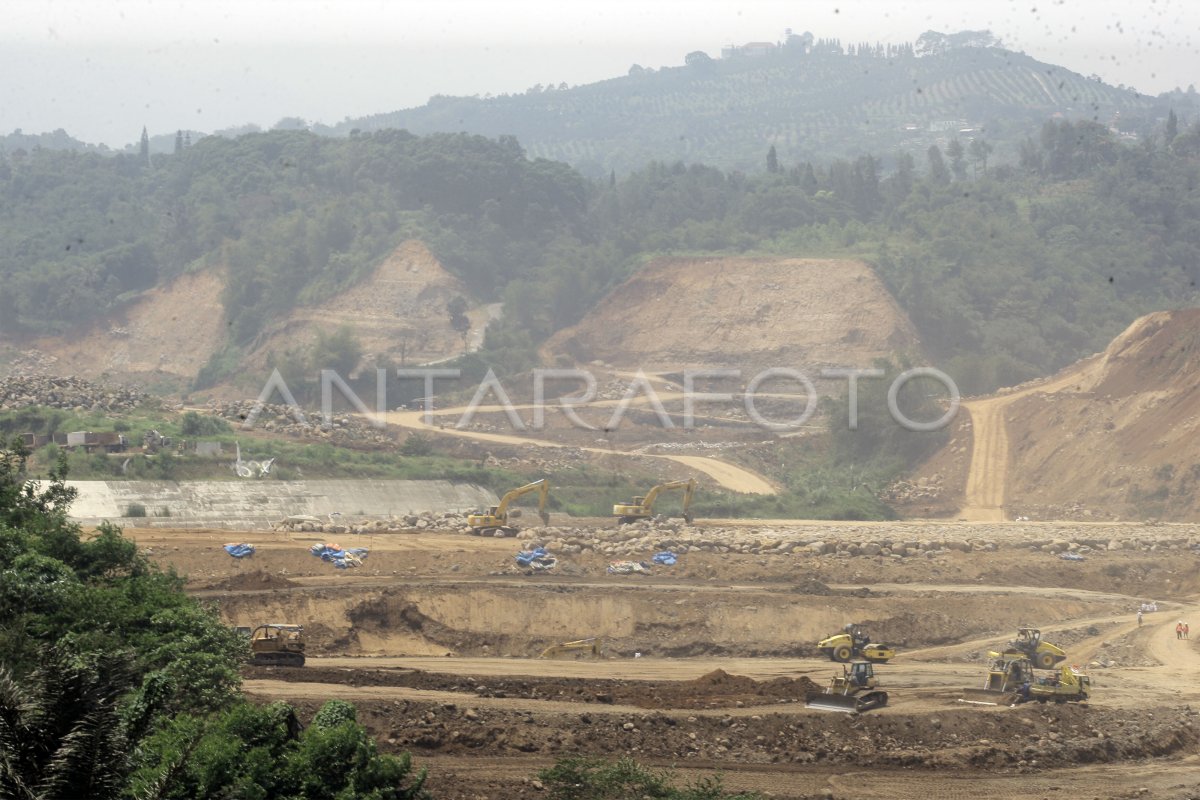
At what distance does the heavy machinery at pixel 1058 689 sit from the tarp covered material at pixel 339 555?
A: 18.6 meters

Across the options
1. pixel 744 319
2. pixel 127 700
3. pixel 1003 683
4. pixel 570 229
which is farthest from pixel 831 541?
pixel 570 229

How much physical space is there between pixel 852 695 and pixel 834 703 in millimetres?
455

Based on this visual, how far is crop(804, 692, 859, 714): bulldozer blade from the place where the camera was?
1059 inches

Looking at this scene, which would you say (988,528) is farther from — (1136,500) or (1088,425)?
(1088,425)

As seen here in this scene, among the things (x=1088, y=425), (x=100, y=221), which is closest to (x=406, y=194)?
(x=100, y=221)

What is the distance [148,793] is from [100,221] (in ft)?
362

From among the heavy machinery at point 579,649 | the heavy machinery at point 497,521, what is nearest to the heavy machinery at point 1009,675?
A: the heavy machinery at point 579,649

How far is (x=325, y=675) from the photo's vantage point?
27.5m

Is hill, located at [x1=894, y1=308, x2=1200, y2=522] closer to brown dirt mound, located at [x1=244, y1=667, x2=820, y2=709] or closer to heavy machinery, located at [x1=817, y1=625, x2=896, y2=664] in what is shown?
heavy machinery, located at [x1=817, y1=625, x2=896, y2=664]

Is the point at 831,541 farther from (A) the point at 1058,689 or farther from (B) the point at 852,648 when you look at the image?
(A) the point at 1058,689

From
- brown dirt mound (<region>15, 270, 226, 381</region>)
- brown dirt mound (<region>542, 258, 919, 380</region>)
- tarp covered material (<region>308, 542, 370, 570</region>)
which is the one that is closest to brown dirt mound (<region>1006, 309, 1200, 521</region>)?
brown dirt mound (<region>542, 258, 919, 380</region>)

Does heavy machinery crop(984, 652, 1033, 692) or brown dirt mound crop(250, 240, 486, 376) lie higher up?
brown dirt mound crop(250, 240, 486, 376)

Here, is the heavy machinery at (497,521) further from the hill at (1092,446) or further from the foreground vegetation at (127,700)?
the hill at (1092,446)

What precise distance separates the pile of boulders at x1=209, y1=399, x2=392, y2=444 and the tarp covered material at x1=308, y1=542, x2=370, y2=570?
17.7 metres
